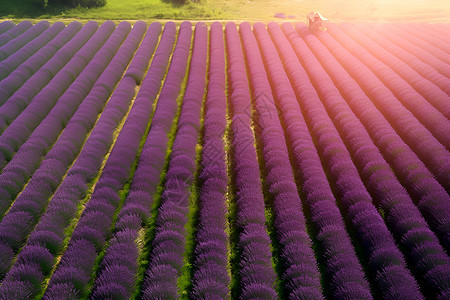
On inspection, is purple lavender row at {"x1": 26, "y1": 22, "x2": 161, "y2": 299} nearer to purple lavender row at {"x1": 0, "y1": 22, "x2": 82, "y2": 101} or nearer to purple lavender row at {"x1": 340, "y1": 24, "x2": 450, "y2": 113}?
purple lavender row at {"x1": 0, "y1": 22, "x2": 82, "y2": 101}

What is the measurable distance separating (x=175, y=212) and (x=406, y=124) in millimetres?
7176

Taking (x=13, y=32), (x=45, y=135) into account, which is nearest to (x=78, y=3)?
(x=13, y=32)

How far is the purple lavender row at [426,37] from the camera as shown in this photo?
47.6ft

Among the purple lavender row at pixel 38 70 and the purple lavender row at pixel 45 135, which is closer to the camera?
the purple lavender row at pixel 45 135

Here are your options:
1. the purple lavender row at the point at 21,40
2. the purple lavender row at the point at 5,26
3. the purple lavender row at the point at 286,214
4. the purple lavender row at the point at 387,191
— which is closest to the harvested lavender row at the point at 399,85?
the purple lavender row at the point at 387,191

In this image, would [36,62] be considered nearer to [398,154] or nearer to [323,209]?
[323,209]


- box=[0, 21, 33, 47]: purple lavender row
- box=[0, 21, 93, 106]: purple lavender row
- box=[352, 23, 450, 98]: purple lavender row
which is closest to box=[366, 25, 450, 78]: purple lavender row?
box=[352, 23, 450, 98]: purple lavender row

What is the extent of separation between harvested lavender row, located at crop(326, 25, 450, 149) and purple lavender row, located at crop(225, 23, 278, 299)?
5125 mm

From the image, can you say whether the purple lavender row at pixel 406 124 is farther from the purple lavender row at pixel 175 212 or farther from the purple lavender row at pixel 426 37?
the purple lavender row at pixel 175 212

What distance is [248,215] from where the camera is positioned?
6070mm

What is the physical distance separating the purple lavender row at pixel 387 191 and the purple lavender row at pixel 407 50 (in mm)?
4973

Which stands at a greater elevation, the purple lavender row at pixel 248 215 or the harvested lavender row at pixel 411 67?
the harvested lavender row at pixel 411 67

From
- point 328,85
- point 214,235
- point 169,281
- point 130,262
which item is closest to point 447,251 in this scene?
point 214,235

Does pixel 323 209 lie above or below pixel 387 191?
below
